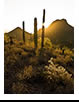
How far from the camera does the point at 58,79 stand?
1.75m

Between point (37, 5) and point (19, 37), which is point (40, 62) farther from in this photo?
point (37, 5)

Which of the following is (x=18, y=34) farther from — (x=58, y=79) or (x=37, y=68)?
(x=58, y=79)

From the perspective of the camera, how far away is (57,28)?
77.6 inches

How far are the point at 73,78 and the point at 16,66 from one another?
2.62 ft

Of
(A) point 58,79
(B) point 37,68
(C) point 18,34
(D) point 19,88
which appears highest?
(C) point 18,34

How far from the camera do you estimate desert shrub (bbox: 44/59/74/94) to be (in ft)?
5.62

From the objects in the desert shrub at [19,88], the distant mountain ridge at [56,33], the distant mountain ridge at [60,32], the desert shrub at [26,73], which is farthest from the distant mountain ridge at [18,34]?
the desert shrub at [19,88]

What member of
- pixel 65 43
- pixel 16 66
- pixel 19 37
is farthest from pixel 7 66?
pixel 65 43

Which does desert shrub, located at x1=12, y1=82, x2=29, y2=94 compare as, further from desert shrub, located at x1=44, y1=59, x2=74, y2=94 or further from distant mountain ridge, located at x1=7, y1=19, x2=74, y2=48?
distant mountain ridge, located at x1=7, y1=19, x2=74, y2=48

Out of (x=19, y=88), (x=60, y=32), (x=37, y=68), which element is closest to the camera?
(x=19, y=88)

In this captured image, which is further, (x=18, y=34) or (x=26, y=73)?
(x=18, y=34)

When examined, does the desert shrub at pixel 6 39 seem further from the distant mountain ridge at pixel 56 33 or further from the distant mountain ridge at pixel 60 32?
the distant mountain ridge at pixel 60 32

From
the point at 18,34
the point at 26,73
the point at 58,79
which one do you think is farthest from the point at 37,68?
the point at 18,34

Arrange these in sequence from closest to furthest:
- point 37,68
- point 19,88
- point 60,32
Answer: point 19,88 < point 37,68 < point 60,32
